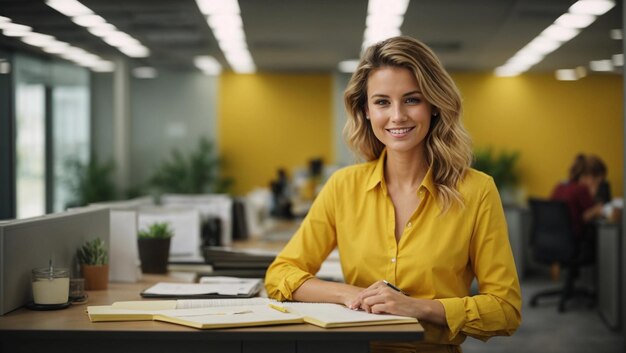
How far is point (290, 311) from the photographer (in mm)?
2133

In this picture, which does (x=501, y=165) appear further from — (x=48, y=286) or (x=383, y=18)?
(x=48, y=286)

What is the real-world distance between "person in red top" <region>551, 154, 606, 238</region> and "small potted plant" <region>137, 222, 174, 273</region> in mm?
5432

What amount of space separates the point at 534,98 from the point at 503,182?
1.81 m

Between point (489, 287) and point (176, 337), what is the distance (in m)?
0.91

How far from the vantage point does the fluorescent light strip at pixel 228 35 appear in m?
8.38

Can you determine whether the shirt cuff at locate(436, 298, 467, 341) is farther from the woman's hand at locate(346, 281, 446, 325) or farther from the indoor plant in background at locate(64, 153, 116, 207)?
the indoor plant in background at locate(64, 153, 116, 207)

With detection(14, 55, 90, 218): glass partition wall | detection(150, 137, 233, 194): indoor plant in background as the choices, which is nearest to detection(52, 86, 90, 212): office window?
detection(14, 55, 90, 218): glass partition wall

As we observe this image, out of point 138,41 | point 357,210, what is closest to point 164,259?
point 357,210

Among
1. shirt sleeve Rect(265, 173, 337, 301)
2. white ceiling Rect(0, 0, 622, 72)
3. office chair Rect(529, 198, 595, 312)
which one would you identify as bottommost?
office chair Rect(529, 198, 595, 312)

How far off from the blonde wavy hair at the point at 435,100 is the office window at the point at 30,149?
28.1 feet

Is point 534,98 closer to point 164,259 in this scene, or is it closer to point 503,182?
point 503,182

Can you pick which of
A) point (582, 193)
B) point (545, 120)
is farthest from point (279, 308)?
point (545, 120)

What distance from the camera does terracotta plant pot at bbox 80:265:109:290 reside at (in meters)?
2.84

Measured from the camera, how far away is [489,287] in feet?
7.29
